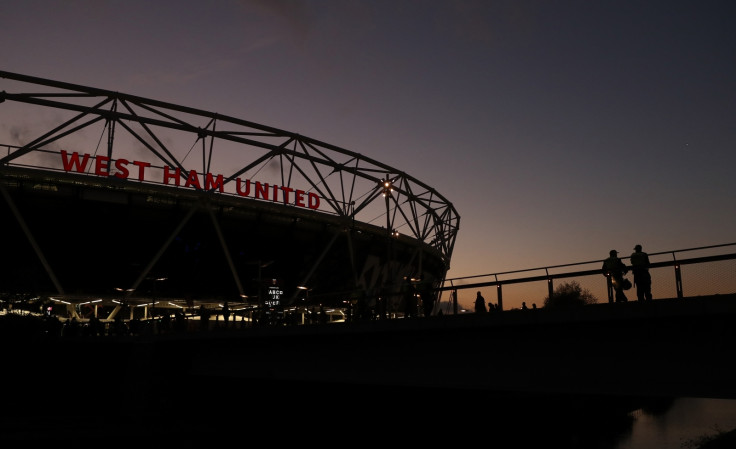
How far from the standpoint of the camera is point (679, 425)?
47594mm

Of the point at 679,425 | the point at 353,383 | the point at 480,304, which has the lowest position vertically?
the point at 679,425

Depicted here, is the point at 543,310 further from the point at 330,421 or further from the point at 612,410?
the point at 612,410

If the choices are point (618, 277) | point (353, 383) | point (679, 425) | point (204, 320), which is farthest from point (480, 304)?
point (679, 425)

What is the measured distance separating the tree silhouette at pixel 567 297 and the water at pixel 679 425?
24563 mm

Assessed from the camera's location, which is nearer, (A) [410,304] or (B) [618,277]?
(B) [618,277]

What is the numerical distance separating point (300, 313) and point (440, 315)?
1010 centimetres

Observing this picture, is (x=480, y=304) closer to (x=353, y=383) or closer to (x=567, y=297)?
(x=567, y=297)

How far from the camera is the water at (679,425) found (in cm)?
4047

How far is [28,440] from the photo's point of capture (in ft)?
85.9

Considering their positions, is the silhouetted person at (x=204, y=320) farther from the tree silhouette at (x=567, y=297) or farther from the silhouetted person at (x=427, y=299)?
the tree silhouette at (x=567, y=297)

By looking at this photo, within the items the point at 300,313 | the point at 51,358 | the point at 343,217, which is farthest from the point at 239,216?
the point at 300,313

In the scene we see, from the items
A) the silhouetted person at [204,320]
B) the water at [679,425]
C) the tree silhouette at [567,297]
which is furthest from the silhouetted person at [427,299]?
the water at [679,425]

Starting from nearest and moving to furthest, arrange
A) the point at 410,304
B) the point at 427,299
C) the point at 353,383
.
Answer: the point at 410,304, the point at 427,299, the point at 353,383

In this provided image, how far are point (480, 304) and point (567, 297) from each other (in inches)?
97.3
